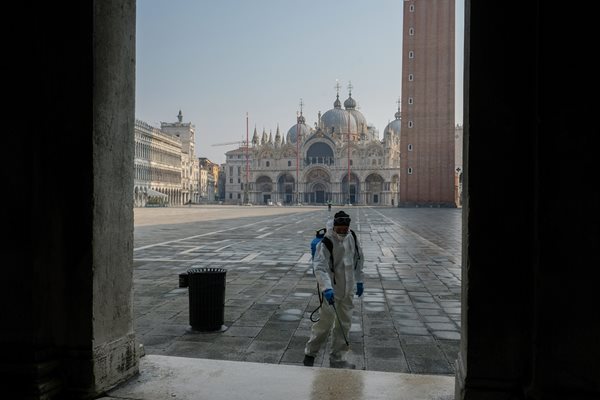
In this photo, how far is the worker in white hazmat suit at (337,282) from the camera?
407 centimetres

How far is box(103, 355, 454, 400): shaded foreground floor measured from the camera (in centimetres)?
312

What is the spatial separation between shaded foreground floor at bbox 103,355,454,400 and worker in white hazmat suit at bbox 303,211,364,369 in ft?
2.28

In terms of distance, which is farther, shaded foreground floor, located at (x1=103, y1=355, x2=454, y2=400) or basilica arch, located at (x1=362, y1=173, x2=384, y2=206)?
basilica arch, located at (x1=362, y1=173, x2=384, y2=206)

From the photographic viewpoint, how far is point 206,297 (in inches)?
204

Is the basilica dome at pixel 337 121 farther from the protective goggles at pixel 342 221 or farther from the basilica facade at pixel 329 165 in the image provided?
the protective goggles at pixel 342 221

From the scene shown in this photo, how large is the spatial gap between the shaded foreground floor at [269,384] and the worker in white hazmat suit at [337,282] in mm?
695

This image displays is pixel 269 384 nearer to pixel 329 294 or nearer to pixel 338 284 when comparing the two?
pixel 329 294

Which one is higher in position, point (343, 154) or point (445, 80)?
point (445, 80)
